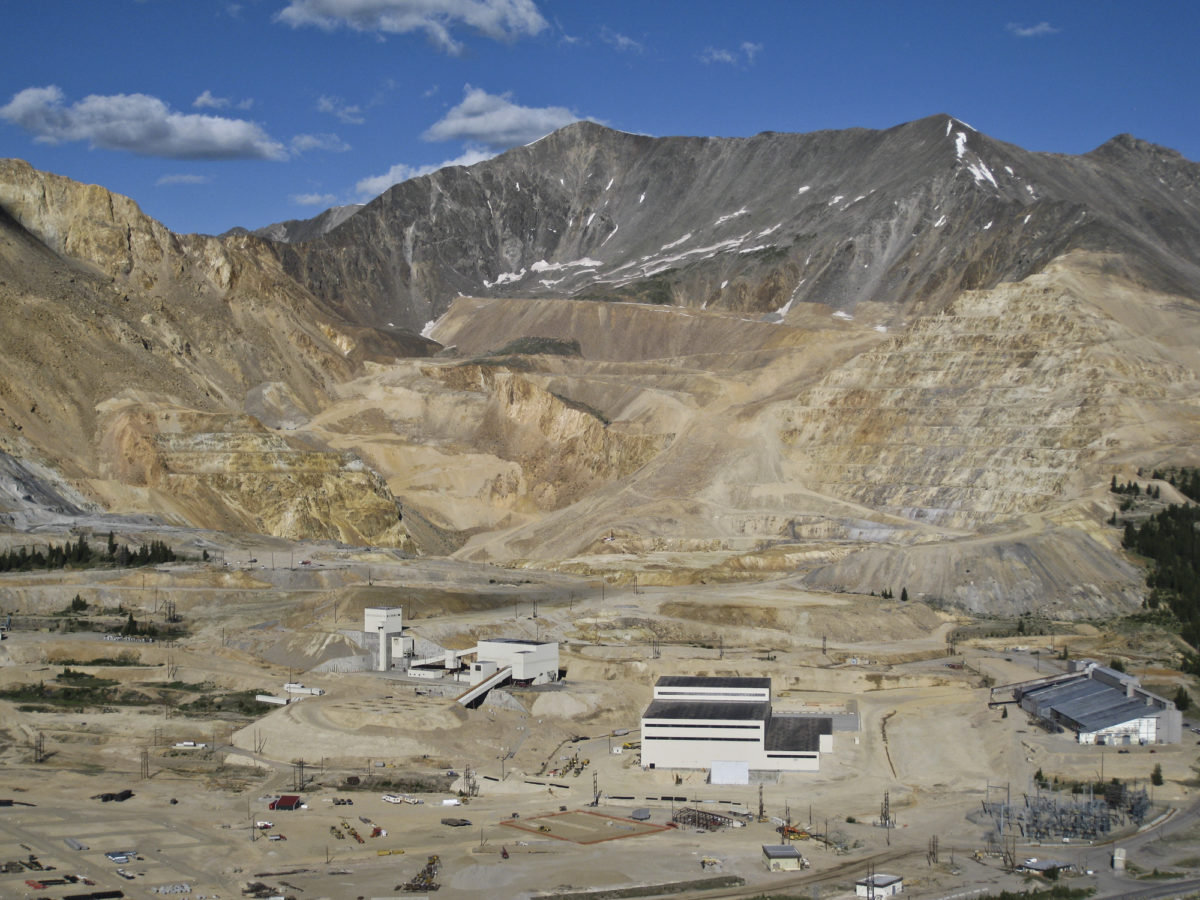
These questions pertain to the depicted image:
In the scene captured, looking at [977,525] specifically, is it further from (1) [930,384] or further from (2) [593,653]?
(2) [593,653]

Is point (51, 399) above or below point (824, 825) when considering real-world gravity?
above

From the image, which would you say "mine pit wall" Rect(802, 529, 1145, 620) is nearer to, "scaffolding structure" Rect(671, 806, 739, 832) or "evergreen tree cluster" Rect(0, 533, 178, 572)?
"evergreen tree cluster" Rect(0, 533, 178, 572)

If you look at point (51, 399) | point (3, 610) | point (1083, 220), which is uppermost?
point (1083, 220)

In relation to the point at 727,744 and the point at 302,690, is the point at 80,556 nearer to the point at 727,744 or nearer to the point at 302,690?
the point at 302,690

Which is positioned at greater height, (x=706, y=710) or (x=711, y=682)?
(x=711, y=682)

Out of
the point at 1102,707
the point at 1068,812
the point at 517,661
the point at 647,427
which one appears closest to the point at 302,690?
the point at 517,661

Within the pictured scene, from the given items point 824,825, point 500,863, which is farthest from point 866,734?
point 500,863

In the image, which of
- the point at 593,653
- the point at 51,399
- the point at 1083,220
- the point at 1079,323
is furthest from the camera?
the point at 1083,220

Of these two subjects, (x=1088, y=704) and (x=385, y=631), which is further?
(x=385, y=631)
